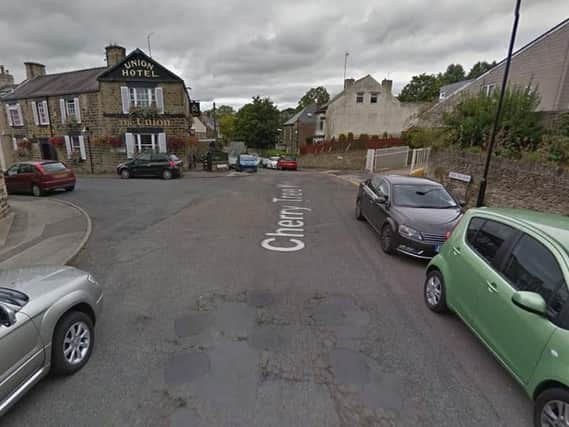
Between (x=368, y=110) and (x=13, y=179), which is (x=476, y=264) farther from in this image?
(x=368, y=110)

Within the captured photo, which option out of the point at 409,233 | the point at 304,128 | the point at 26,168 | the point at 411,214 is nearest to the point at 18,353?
the point at 409,233

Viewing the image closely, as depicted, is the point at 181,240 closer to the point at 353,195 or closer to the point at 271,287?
the point at 271,287

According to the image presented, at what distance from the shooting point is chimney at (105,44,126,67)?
21.2m

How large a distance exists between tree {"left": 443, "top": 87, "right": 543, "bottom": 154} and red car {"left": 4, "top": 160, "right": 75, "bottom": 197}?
53.9 feet

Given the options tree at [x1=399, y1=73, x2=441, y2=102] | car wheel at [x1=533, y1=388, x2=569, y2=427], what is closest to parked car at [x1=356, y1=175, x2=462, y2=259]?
car wheel at [x1=533, y1=388, x2=569, y2=427]

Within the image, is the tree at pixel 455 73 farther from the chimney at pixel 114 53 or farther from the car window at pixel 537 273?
the car window at pixel 537 273

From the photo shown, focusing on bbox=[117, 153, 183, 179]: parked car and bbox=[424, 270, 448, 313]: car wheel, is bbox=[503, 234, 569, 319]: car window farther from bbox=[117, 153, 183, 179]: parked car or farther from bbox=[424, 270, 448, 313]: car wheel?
bbox=[117, 153, 183, 179]: parked car

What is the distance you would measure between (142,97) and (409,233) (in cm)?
2173

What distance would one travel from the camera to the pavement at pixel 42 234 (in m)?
5.66

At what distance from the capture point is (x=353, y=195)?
12.8 m

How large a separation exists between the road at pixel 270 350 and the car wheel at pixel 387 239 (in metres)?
0.19

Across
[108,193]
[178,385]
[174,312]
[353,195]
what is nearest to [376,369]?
[178,385]

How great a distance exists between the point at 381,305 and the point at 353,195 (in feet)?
30.1

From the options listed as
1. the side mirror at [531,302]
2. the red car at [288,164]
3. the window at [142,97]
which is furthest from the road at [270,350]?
the red car at [288,164]
